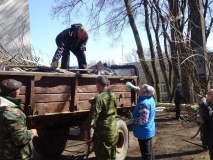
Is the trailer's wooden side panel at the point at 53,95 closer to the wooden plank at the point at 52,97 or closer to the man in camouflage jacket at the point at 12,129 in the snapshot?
the wooden plank at the point at 52,97

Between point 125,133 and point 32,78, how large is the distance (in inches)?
108

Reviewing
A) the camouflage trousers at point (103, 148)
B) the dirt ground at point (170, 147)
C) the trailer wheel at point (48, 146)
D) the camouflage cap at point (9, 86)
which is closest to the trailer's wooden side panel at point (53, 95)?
the camouflage trousers at point (103, 148)

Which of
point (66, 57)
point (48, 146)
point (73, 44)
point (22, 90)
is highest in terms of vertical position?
point (73, 44)

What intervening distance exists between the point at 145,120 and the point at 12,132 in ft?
8.01

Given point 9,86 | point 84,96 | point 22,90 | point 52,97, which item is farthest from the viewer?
point 84,96

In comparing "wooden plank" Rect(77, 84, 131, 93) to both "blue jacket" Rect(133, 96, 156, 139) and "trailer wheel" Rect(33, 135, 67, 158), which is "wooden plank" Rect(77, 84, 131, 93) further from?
"trailer wheel" Rect(33, 135, 67, 158)

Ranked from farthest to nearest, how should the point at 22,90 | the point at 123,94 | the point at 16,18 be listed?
the point at 16,18, the point at 123,94, the point at 22,90

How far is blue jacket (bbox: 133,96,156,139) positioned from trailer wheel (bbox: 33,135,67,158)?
193 cm

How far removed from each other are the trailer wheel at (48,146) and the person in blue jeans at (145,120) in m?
1.92

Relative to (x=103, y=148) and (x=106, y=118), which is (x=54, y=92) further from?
(x=103, y=148)

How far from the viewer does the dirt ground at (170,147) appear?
668 centimetres

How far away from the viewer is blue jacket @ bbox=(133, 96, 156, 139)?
512 cm

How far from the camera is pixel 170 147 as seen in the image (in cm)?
756

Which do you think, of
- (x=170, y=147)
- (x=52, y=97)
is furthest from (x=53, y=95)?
(x=170, y=147)
